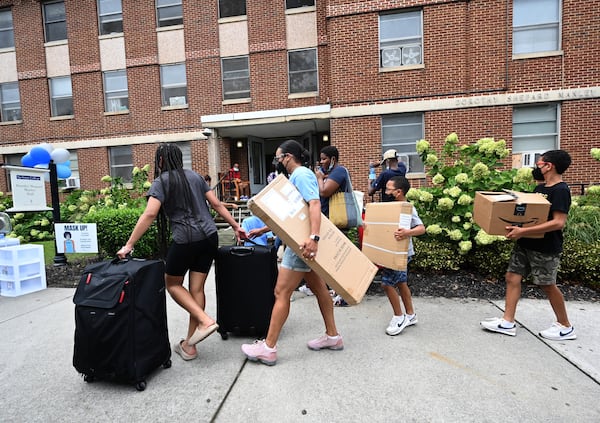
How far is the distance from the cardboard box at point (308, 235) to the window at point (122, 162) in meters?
13.5

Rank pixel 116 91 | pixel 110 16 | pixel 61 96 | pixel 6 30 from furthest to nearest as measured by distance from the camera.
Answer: pixel 6 30, pixel 61 96, pixel 116 91, pixel 110 16

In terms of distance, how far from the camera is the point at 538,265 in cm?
319

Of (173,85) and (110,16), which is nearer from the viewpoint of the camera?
(173,85)

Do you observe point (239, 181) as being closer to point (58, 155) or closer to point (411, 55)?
point (58, 155)

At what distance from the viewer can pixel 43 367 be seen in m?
3.00

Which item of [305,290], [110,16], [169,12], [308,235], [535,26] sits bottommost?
[305,290]

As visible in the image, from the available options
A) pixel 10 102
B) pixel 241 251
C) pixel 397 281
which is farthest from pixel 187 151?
pixel 397 281

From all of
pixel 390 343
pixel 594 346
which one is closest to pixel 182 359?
pixel 390 343

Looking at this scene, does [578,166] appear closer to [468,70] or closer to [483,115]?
[483,115]

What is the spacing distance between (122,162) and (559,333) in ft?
49.5

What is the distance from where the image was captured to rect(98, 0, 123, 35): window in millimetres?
13719

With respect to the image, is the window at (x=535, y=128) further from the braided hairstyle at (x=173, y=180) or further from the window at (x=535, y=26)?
the braided hairstyle at (x=173, y=180)

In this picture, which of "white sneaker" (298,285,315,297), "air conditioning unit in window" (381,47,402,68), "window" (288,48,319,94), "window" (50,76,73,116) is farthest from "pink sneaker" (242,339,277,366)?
"window" (50,76,73,116)

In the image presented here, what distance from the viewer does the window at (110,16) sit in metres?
13.7
